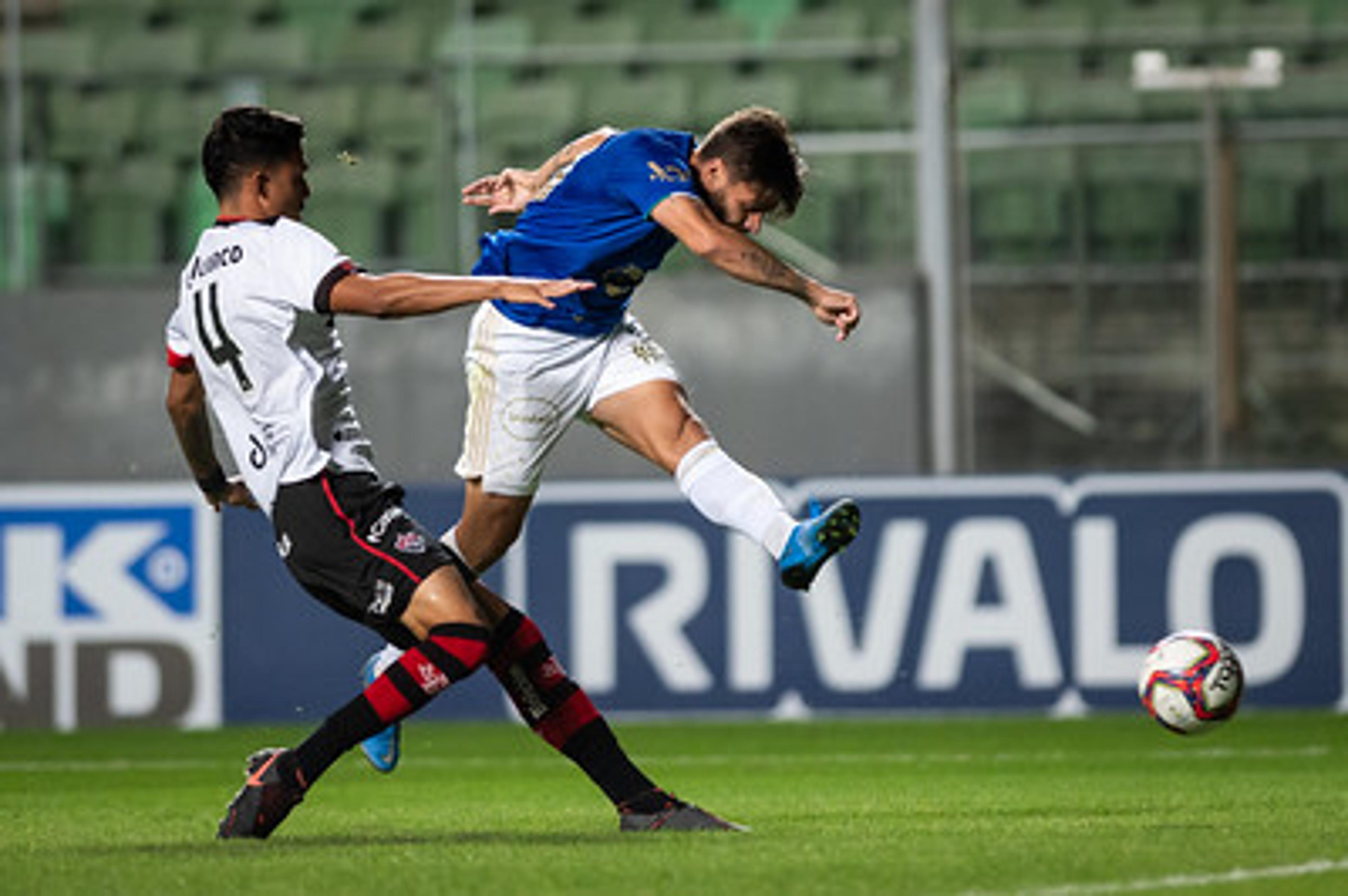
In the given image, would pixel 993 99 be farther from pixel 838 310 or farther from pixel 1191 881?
pixel 1191 881

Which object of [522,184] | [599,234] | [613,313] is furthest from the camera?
[522,184]

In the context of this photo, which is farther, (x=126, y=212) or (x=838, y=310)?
(x=126, y=212)

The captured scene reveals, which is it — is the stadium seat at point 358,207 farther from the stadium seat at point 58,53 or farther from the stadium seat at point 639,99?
the stadium seat at point 58,53

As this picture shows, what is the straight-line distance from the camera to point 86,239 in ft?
43.4

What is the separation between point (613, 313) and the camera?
748cm

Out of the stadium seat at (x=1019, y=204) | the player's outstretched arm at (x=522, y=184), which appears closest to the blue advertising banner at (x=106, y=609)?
the stadium seat at (x=1019, y=204)

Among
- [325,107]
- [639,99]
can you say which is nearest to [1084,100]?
[639,99]

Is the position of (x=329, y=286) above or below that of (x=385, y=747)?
above

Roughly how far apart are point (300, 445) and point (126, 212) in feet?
23.5

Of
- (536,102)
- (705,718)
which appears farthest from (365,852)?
(536,102)

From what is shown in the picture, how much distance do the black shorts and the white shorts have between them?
120cm

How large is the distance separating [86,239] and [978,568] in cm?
475

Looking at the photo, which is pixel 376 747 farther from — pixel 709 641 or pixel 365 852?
pixel 709 641

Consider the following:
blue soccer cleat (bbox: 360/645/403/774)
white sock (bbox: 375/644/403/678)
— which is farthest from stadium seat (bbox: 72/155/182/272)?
blue soccer cleat (bbox: 360/645/403/774)
